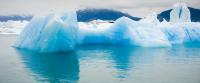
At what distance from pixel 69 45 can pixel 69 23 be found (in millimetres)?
483

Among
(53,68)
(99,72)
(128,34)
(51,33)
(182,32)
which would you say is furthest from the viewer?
(182,32)

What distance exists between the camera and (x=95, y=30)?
9938 mm

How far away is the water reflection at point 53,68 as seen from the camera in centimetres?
450

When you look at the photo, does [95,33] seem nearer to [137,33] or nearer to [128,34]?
[128,34]

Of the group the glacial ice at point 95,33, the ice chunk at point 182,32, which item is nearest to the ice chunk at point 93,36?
the glacial ice at point 95,33

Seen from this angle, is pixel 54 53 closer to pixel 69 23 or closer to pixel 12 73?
pixel 69 23

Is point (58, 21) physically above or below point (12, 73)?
above

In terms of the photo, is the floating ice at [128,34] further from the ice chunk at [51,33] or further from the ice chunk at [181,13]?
the ice chunk at [181,13]

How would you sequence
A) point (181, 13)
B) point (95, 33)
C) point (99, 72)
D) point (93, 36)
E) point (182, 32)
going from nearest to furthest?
point (99, 72)
point (95, 33)
point (93, 36)
point (182, 32)
point (181, 13)

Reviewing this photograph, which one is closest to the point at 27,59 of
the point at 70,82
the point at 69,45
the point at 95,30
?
the point at 69,45

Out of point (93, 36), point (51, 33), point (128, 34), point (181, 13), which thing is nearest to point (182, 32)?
point (128, 34)

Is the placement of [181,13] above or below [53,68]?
above

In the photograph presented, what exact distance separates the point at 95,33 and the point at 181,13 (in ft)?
19.0

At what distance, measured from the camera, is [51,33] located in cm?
758
